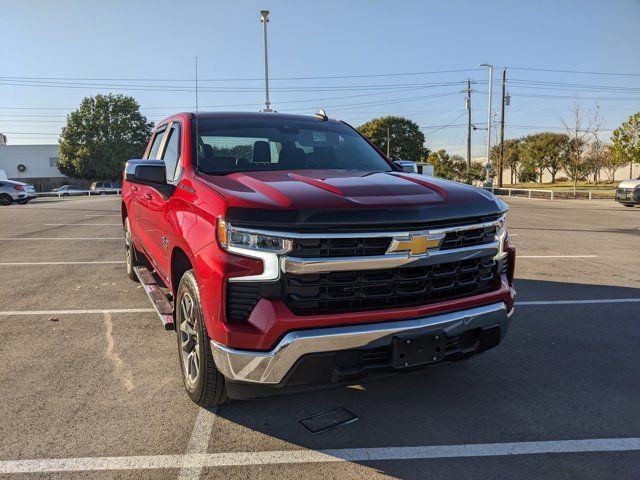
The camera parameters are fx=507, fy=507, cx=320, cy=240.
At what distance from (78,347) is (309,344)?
278 centimetres

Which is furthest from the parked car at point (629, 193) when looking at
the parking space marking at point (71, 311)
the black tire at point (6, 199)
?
the black tire at point (6, 199)

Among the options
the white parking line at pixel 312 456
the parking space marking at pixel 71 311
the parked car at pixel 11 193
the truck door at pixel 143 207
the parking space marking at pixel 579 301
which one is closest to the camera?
the white parking line at pixel 312 456

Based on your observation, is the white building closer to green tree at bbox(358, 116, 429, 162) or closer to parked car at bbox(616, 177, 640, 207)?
green tree at bbox(358, 116, 429, 162)

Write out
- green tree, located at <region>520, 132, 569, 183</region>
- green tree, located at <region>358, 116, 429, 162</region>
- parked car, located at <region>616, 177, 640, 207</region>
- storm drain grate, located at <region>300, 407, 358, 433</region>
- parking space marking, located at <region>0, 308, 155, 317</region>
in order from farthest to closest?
green tree, located at <region>358, 116, 429, 162</region> < green tree, located at <region>520, 132, 569, 183</region> < parked car, located at <region>616, 177, 640, 207</region> < parking space marking, located at <region>0, 308, 155, 317</region> < storm drain grate, located at <region>300, 407, 358, 433</region>

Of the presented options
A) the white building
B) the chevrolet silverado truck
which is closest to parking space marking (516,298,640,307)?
the chevrolet silverado truck

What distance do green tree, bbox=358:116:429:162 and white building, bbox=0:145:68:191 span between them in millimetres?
44122

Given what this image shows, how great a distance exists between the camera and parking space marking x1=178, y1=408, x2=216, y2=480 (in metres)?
2.61

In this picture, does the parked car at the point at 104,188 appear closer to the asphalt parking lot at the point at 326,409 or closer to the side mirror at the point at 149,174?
the asphalt parking lot at the point at 326,409

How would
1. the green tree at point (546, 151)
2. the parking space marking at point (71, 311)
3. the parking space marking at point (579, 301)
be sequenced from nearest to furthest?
the parking space marking at point (71, 311)
the parking space marking at point (579, 301)
the green tree at point (546, 151)

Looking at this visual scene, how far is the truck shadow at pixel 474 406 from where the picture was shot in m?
2.94

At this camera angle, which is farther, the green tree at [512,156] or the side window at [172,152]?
the green tree at [512,156]

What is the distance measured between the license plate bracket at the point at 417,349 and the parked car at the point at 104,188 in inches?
2153

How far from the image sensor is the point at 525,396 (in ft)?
11.4

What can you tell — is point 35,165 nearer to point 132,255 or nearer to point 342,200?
point 132,255
